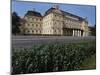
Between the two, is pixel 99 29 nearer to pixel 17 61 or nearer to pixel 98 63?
pixel 98 63

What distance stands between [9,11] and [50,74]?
96cm

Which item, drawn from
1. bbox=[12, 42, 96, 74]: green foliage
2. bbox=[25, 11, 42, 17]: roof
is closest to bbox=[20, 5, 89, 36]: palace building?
bbox=[25, 11, 42, 17]: roof

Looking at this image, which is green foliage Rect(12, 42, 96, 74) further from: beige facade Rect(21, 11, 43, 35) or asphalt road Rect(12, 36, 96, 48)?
beige facade Rect(21, 11, 43, 35)

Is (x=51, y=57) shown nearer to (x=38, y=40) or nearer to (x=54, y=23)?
(x=38, y=40)

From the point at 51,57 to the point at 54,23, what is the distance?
0.45m

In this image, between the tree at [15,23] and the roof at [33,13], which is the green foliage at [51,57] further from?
the roof at [33,13]

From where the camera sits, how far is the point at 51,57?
8.16 ft

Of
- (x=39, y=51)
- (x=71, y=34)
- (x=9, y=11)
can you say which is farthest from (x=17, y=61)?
(x=71, y=34)

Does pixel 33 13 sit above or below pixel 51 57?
above

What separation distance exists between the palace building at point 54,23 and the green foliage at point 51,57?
17 cm

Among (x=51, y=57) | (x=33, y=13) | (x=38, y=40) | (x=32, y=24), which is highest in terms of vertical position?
(x=33, y=13)

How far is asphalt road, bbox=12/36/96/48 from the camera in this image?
2.34 metres

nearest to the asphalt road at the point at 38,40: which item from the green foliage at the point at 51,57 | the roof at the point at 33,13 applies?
the green foliage at the point at 51,57

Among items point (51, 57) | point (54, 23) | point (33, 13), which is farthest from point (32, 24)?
point (51, 57)
